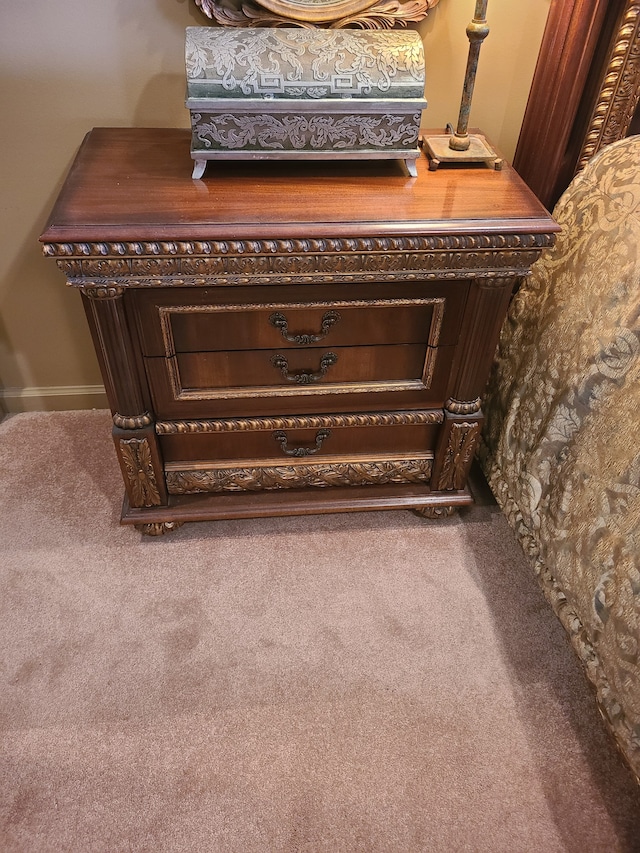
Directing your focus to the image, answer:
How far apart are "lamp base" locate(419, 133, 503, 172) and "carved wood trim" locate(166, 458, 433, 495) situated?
0.60m

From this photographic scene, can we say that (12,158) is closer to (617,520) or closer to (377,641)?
(377,641)

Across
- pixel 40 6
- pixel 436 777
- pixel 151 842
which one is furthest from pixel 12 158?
pixel 436 777

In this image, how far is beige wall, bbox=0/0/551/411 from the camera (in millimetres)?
1285

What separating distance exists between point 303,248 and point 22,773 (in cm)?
99

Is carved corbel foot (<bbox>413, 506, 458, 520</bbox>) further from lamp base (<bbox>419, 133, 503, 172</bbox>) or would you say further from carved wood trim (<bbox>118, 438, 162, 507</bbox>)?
lamp base (<bbox>419, 133, 503, 172</bbox>)

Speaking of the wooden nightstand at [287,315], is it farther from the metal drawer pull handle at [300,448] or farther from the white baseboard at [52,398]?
the white baseboard at [52,398]

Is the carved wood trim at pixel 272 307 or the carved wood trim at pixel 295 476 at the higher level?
the carved wood trim at pixel 272 307

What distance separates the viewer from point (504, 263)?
3.81ft

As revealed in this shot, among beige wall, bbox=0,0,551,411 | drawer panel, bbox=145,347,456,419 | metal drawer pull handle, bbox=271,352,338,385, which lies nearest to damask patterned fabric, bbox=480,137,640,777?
drawer panel, bbox=145,347,456,419

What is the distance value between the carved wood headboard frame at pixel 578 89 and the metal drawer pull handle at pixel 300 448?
2.30ft

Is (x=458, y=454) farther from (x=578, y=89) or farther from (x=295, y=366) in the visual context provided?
(x=578, y=89)

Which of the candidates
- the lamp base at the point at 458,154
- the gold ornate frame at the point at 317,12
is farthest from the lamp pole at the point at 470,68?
the gold ornate frame at the point at 317,12

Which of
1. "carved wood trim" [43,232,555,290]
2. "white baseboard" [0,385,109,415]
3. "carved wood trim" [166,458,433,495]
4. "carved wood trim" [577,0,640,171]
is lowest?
"white baseboard" [0,385,109,415]

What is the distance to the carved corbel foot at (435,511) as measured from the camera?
1.53 metres
